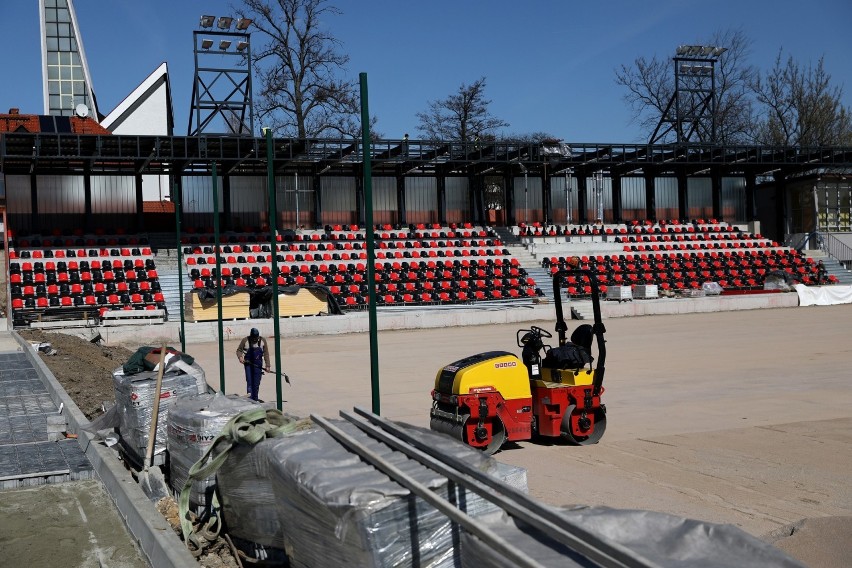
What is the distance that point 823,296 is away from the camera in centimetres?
4250

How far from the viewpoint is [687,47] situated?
55500 millimetres

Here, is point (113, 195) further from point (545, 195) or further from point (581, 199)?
point (581, 199)

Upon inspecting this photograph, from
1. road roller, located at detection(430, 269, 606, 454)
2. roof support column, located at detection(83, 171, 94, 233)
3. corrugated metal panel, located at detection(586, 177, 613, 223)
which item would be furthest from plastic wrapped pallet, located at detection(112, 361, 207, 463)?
corrugated metal panel, located at detection(586, 177, 613, 223)

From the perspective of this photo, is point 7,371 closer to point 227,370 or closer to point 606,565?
point 227,370

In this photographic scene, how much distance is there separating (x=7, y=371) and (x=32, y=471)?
11.4 m

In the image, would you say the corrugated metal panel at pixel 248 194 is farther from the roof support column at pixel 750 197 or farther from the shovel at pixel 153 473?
the shovel at pixel 153 473

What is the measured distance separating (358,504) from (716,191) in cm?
5404

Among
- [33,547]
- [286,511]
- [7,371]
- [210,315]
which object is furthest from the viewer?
[210,315]

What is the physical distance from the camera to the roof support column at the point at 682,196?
178ft

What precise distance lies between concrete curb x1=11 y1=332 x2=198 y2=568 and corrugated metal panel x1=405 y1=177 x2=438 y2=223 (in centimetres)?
3726

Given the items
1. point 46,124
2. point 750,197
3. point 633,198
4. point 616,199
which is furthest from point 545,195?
point 46,124

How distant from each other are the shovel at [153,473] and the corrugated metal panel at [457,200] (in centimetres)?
4109

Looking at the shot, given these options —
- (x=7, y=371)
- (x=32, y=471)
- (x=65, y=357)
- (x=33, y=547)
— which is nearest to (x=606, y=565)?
(x=33, y=547)

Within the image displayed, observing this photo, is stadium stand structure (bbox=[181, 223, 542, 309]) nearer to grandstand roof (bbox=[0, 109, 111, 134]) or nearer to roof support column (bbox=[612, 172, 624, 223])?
roof support column (bbox=[612, 172, 624, 223])
